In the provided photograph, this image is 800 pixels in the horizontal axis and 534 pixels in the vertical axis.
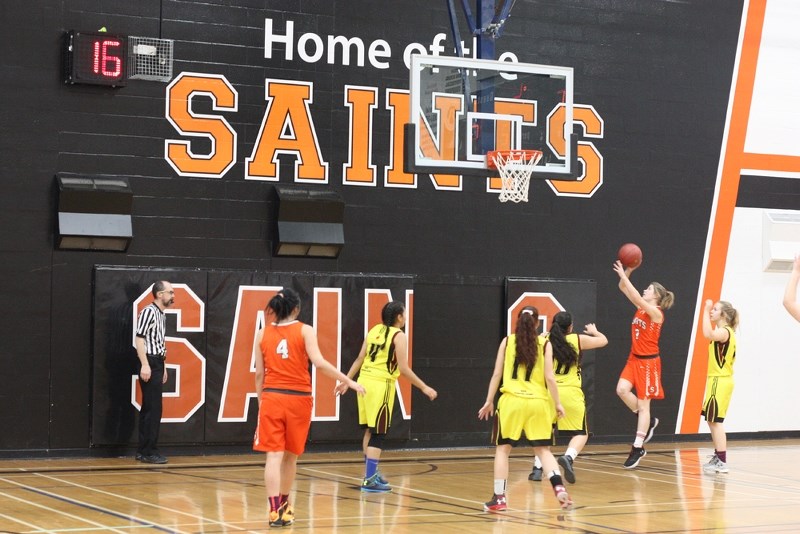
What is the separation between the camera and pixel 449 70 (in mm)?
11586

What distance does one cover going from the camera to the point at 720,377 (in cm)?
1235

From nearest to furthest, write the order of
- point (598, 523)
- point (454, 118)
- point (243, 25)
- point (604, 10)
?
point (598, 523)
point (454, 118)
point (243, 25)
point (604, 10)

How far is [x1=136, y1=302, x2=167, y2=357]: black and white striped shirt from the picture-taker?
1216cm

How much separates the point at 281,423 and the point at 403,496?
2.26 metres

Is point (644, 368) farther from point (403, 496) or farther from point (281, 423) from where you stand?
point (281, 423)

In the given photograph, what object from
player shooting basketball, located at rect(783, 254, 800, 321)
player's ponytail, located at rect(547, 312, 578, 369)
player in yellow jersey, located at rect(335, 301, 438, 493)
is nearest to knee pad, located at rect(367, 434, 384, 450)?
player in yellow jersey, located at rect(335, 301, 438, 493)

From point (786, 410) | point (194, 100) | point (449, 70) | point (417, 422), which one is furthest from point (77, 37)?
point (786, 410)

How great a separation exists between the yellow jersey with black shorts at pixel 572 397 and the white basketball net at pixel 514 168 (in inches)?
64.3

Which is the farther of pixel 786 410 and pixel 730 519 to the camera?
pixel 786 410

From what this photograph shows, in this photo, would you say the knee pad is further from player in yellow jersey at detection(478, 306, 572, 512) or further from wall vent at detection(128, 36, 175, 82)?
wall vent at detection(128, 36, 175, 82)

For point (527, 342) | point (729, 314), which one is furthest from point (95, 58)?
point (729, 314)

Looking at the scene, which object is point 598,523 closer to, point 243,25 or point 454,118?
point 454,118

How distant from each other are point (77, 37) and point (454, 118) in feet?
13.3

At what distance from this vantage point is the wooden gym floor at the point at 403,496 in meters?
8.75
